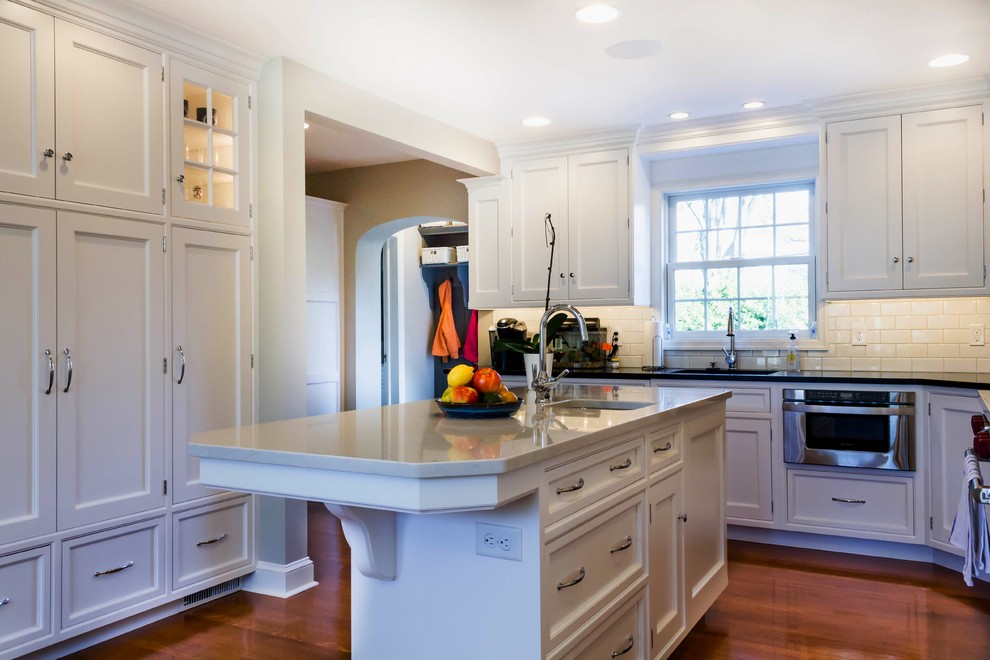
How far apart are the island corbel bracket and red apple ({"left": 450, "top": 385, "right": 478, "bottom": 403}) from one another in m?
0.47

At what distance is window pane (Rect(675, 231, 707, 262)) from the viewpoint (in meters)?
5.35

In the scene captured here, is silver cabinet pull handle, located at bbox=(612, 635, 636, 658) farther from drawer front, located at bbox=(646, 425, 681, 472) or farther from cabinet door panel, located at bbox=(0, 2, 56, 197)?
cabinet door panel, located at bbox=(0, 2, 56, 197)

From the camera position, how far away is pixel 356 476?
173 centimetres

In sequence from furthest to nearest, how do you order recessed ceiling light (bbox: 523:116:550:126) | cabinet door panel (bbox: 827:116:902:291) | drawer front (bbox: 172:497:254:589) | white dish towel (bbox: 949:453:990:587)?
1. recessed ceiling light (bbox: 523:116:550:126)
2. cabinet door panel (bbox: 827:116:902:291)
3. drawer front (bbox: 172:497:254:589)
4. white dish towel (bbox: 949:453:990:587)

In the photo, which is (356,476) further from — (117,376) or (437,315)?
(437,315)

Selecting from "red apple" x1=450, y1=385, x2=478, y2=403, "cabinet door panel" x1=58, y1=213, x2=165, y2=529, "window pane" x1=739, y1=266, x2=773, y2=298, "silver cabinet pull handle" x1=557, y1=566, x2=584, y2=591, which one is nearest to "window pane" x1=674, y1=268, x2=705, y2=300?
"window pane" x1=739, y1=266, x2=773, y2=298

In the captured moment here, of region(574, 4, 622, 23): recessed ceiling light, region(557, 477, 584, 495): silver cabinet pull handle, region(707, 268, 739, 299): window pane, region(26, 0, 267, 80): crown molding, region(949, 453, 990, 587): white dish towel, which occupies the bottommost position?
region(557, 477, 584, 495): silver cabinet pull handle

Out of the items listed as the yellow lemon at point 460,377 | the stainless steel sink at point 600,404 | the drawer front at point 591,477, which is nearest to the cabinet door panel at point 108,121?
the yellow lemon at point 460,377

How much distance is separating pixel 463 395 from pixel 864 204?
3.11 m

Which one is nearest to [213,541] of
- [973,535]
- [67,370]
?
[67,370]

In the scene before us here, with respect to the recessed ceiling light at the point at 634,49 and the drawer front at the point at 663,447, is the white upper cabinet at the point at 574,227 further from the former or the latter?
the drawer front at the point at 663,447

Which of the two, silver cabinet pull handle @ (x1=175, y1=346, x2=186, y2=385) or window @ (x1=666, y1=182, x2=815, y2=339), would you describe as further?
window @ (x1=666, y1=182, x2=815, y2=339)

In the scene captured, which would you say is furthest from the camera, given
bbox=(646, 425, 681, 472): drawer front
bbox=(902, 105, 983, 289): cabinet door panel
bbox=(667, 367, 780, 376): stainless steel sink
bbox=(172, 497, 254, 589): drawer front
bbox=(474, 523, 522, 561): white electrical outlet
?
bbox=(667, 367, 780, 376): stainless steel sink

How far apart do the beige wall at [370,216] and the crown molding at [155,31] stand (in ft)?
7.95
